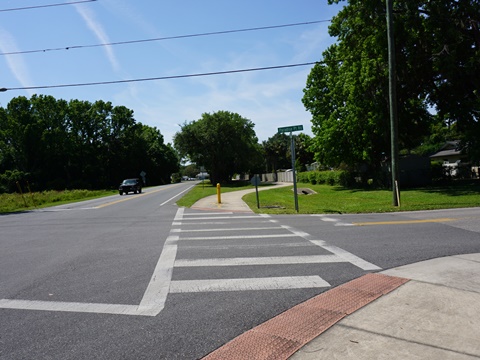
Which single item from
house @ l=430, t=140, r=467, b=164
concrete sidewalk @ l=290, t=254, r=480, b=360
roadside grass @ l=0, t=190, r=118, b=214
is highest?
house @ l=430, t=140, r=467, b=164

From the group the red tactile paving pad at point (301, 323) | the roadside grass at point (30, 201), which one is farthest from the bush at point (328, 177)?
the red tactile paving pad at point (301, 323)

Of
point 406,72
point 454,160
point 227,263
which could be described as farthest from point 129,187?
point 454,160

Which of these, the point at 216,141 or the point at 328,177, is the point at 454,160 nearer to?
the point at 328,177

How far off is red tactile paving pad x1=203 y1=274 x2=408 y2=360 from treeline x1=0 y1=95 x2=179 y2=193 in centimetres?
7180

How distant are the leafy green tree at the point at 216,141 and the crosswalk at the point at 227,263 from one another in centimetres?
5064

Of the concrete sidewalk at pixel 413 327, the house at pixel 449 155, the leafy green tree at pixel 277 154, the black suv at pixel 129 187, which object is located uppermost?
the leafy green tree at pixel 277 154

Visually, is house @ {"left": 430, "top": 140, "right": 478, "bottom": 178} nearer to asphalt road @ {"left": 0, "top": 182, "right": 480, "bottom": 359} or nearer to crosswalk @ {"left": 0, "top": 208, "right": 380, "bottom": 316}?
asphalt road @ {"left": 0, "top": 182, "right": 480, "bottom": 359}

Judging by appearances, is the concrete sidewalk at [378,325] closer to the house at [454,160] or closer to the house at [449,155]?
the house at [454,160]

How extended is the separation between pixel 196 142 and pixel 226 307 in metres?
58.1

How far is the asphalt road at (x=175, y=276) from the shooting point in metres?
3.78

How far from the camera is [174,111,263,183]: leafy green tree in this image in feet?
200

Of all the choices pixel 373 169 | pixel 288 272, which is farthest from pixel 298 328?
pixel 373 169

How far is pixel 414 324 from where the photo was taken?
151 inches

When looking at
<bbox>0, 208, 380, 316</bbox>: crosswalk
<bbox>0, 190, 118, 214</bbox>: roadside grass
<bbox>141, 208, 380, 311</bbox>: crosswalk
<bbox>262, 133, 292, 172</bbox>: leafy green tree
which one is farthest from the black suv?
<bbox>262, 133, 292, 172</bbox>: leafy green tree
